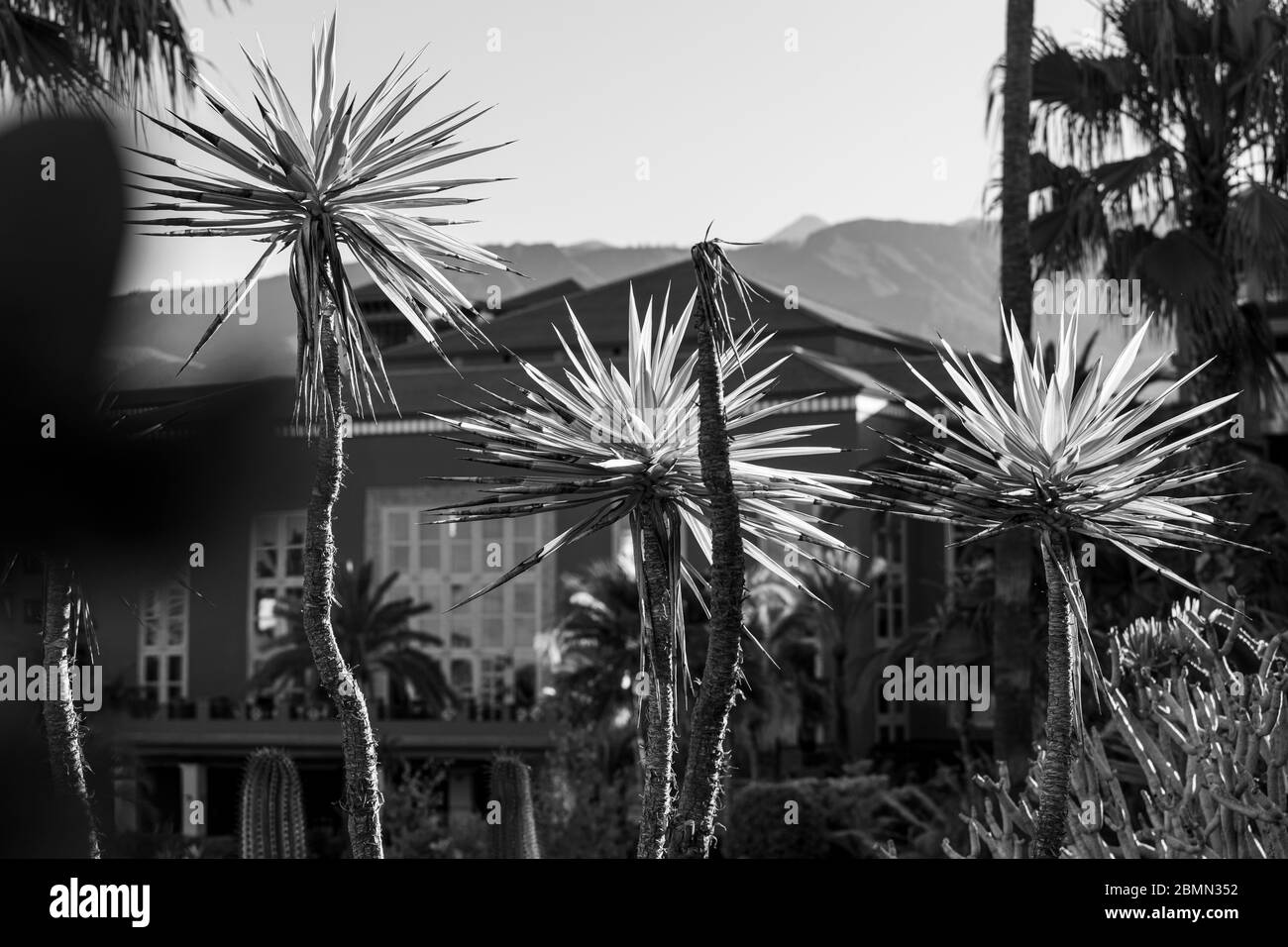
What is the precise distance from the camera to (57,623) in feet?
26.8

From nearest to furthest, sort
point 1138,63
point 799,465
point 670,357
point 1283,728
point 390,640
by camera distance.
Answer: point 670,357 → point 1283,728 → point 1138,63 → point 799,465 → point 390,640

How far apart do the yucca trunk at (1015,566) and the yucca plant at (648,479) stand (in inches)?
275

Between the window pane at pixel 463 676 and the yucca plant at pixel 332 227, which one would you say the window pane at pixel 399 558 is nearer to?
the window pane at pixel 463 676

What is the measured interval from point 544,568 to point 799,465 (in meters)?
9.00

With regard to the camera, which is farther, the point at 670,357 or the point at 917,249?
the point at 917,249

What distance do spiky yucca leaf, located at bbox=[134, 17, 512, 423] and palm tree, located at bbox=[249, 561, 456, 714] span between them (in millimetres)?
26750

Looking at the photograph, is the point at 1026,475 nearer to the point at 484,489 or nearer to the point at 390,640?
the point at 484,489

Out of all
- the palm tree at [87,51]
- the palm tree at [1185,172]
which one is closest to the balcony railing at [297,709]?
the palm tree at [1185,172]

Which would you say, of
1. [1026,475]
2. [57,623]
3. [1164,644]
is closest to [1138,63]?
[1164,644]

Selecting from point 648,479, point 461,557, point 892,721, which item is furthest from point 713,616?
point 461,557

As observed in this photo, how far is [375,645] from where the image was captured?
33688 millimetres

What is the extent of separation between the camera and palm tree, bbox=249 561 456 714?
33.3 metres

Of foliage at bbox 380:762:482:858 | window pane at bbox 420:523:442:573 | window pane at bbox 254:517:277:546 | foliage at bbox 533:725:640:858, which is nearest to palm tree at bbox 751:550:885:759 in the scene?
foliage at bbox 533:725:640:858
